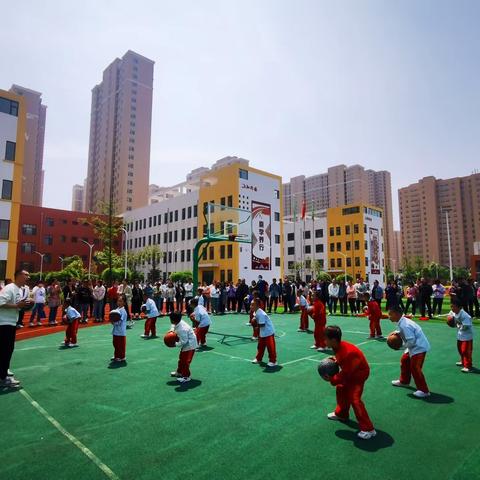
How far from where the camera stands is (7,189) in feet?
108

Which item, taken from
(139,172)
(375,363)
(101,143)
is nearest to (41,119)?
(101,143)

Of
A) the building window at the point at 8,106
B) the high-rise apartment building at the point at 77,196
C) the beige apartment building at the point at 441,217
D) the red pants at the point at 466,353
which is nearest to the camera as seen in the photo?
the red pants at the point at 466,353

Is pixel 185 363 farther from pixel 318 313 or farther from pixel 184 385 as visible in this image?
pixel 318 313

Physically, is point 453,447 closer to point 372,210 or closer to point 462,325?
point 462,325

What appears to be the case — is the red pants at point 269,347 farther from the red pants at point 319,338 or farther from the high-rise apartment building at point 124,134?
the high-rise apartment building at point 124,134

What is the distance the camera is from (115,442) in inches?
206

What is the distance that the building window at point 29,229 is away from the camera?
67.1 meters

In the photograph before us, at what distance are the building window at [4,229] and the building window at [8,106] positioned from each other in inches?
404

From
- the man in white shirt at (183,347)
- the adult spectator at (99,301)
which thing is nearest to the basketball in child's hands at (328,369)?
the man in white shirt at (183,347)

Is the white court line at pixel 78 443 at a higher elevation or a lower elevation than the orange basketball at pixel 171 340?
lower

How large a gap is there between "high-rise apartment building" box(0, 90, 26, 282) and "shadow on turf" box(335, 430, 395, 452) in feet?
115

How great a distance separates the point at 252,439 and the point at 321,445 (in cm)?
100

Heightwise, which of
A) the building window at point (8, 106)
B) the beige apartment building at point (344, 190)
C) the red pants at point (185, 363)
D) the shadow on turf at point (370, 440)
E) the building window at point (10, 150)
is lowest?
the shadow on turf at point (370, 440)

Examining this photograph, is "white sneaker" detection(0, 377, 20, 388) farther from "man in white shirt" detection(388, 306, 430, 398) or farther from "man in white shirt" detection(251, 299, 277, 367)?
"man in white shirt" detection(388, 306, 430, 398)
